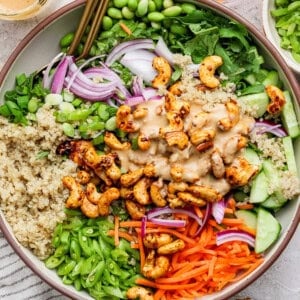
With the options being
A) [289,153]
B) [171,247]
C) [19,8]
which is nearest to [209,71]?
[289,153]

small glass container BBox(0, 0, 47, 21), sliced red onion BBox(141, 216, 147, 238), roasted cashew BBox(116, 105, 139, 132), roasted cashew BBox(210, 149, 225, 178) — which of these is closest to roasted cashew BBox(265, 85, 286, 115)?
roasted cashew BBox(210, 149, 225, 178)

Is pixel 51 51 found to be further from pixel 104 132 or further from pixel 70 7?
pixel 104 132

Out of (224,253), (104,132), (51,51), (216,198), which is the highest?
(51,51)

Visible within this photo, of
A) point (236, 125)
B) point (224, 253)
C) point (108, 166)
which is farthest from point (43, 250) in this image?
point (236, 125)

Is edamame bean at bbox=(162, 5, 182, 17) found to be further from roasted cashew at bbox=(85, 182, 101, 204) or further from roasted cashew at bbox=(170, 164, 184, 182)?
roasted cashew at bbox=(85, 182, 101, 204)

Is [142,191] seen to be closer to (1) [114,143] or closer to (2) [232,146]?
(1) [114,143]
